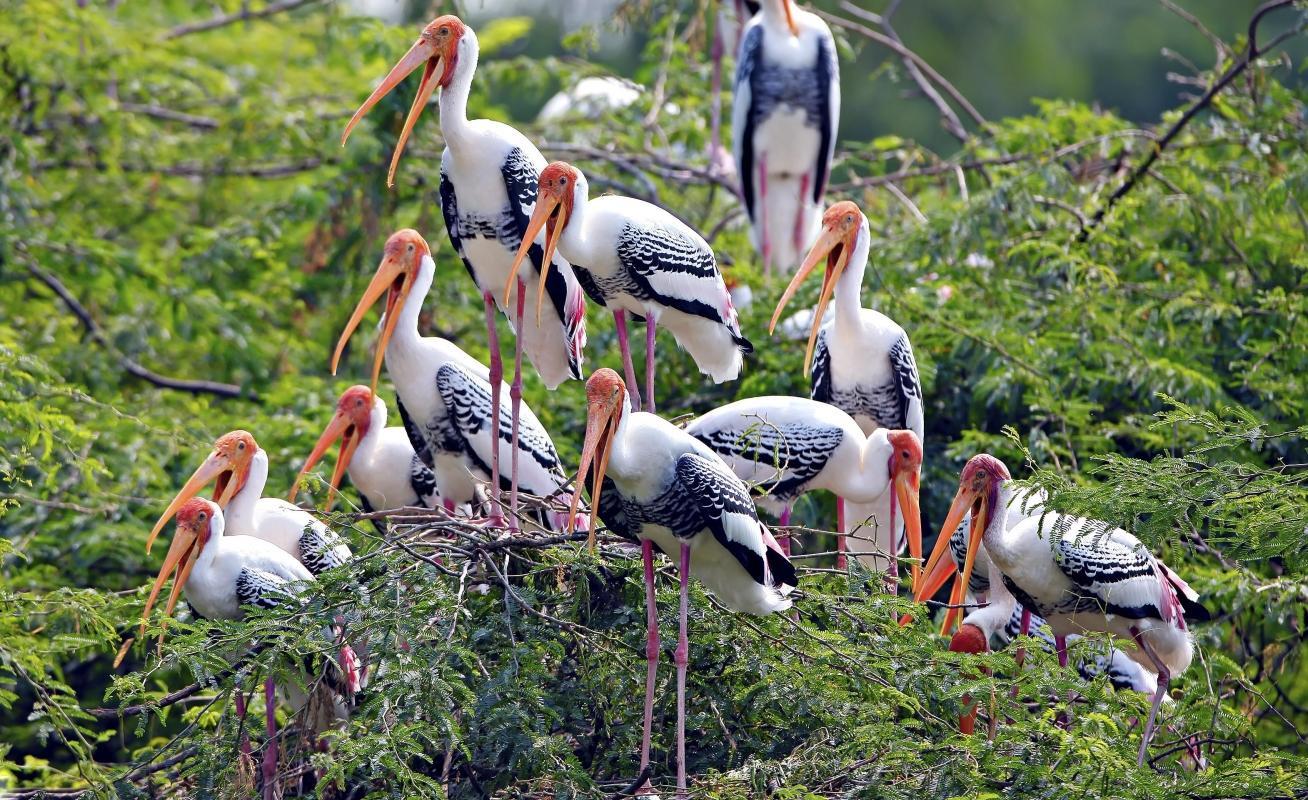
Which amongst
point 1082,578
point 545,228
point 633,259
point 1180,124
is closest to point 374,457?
point 545,228

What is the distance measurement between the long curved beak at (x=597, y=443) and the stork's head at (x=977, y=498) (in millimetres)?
1225

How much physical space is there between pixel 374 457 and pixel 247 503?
2.33 feet

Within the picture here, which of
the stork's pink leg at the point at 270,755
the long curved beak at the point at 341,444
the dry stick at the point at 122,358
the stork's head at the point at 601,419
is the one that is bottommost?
the dry stick at the point at 122,358

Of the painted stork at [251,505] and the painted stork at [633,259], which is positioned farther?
the painted stork at [251,505]

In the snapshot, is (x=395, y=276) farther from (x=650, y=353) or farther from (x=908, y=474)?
(x=908, y=474)

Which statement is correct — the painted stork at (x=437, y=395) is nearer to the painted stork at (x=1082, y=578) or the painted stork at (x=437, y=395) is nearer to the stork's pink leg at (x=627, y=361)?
the stork's pink leg at (x=627, y=361)

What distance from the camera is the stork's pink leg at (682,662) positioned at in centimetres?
470

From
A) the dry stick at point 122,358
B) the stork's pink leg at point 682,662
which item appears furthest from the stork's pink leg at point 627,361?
the dry stick at point 122,358

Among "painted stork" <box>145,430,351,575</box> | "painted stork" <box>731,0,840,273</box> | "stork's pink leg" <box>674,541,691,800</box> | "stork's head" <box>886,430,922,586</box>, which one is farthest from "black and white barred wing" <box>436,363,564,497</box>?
"painted stork" <box>731,0,840,273</box>

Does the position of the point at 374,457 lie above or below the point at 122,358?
above

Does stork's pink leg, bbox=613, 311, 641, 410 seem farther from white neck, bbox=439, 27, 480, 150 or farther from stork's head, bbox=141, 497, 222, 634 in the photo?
stork's head, bbox=141, 497, 222, 634

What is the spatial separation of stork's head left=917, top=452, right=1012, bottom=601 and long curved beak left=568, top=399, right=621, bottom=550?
122 centimetres

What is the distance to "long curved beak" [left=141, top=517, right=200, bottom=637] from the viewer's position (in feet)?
17.4

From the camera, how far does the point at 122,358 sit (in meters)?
8.29
